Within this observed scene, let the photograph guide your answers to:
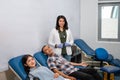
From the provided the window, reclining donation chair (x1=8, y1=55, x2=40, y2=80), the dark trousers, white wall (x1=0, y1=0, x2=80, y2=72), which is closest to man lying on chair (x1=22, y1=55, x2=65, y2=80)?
reclining donation chair (x1=8, y1=55, x2=40, y2=80)

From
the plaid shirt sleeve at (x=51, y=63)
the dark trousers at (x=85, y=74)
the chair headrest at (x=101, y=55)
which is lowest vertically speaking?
the dark trousers at (x=85, y=74)

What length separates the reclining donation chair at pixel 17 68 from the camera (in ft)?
9.21

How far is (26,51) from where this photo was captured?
11.4 ft

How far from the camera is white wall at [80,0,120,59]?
5.46 m

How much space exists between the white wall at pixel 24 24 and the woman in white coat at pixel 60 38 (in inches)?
10.0

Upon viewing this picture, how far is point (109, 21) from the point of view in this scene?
218 inches

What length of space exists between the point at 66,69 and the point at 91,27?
2469 millimetres

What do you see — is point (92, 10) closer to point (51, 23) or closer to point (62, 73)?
point (51, 23)

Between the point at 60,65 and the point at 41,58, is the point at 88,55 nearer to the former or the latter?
the point at 60,65

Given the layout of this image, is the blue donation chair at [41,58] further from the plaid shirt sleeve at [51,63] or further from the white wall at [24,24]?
the white wall at [24,24]

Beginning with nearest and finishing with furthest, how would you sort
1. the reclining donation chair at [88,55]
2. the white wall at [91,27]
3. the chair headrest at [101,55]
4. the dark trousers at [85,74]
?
the dark trousers at [85,74]
the chair headrest at [101,55]
the reclining donation chair at [88,55]
the white wall at [91,27]

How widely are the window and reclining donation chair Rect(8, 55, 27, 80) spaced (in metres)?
3.18

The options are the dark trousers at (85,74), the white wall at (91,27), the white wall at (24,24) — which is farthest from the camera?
the white wall at (91,27)

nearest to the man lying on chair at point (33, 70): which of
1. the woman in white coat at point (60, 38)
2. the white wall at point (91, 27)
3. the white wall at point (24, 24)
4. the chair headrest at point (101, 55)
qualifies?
the white wall at point (24, 24)
